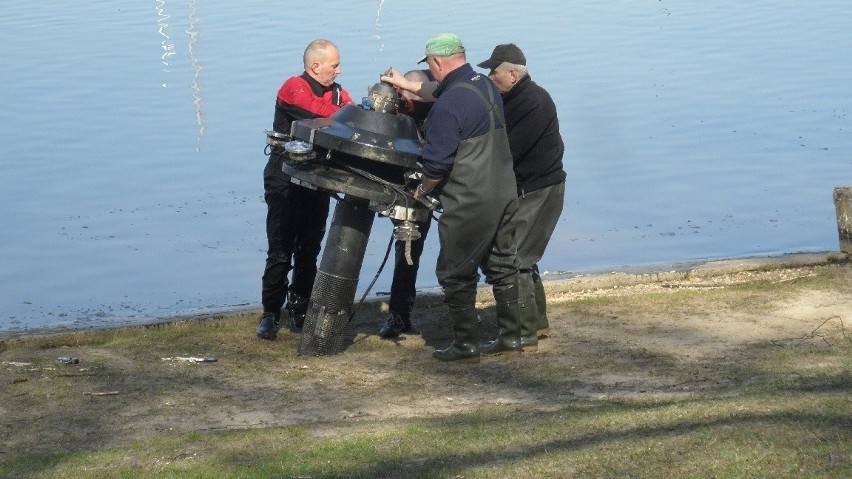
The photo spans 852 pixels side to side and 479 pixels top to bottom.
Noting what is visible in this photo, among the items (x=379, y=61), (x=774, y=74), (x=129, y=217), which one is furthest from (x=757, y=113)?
(x=129, y=217)

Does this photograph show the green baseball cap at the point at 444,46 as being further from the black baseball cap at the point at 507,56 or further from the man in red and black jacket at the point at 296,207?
the man in red and black jacket at the point at 296,207

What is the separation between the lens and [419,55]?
2328cm

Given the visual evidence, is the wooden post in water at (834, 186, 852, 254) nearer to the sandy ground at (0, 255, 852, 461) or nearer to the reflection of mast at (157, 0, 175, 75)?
the sandy ground at (0, 255, 852, 461)

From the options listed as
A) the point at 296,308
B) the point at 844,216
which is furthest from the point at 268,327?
the point at 844,216

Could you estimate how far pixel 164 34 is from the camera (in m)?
29.2

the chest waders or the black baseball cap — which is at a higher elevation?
the black baseball cap

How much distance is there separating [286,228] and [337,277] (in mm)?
742

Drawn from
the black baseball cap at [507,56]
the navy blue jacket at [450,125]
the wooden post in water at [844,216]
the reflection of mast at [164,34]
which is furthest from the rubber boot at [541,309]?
the reflection of mast at [164,34]

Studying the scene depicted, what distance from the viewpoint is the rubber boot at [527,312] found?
8430 millimetres

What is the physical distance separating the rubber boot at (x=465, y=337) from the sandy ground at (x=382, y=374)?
71mm

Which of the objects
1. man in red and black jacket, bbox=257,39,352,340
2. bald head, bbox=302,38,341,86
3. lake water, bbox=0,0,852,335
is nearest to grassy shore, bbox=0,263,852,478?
man in red and black jacket, bbox=257,39,352,340

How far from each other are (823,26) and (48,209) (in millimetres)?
18741

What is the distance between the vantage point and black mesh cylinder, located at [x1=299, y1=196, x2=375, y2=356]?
8.39 m

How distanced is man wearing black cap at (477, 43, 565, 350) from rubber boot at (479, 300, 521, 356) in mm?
113
